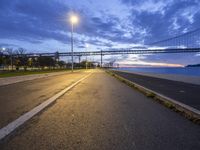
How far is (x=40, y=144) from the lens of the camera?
16.0ft

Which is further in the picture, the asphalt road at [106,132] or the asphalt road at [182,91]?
the asphalt road at [182,91]

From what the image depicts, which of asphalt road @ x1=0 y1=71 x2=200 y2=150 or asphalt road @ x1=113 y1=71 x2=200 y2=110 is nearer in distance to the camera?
asphalt road @ x1=0 y1=71 x2=200 y2=150

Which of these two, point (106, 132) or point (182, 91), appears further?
point (182, 91)

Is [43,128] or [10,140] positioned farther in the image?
[43,128]

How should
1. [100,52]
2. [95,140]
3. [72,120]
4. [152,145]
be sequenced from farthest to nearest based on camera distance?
1. [100,52]
2. [72,120]
3. [95,140]
4. [152,145]

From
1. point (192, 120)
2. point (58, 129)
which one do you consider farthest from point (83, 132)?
point (192, 120)

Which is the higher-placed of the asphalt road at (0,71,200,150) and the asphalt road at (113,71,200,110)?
the asphalt road at (0,71,200,150)

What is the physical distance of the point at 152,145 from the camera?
→ 4863 millimetres

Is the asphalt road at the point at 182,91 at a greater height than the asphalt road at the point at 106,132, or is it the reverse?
the asphalt road at the point at 106,132

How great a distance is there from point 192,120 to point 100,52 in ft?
493

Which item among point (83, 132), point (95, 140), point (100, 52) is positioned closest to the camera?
point (95, 140)

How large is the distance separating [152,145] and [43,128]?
2526 millimetres

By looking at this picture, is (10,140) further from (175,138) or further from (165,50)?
(165,50)

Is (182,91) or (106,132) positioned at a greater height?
(106,132)
